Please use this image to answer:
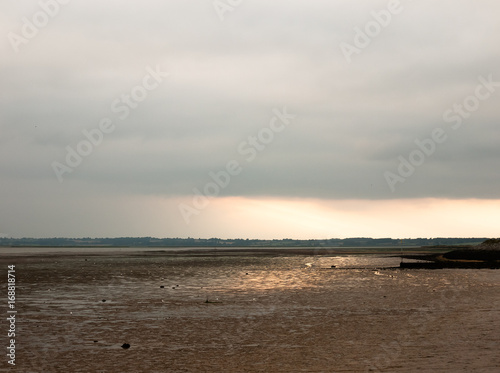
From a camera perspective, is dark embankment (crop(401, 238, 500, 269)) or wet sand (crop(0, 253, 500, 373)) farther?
dark embankment (crop(401, 238, 500, 269))

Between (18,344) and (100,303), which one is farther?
(100,303)

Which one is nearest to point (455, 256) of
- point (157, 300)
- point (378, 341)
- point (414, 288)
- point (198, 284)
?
point (414, 288)

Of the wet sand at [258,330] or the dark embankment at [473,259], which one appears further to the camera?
the dark embankment at [473,259]

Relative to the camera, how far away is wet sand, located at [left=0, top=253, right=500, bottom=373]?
18891 mm

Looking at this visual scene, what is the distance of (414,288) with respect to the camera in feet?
156

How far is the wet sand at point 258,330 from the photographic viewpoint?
1889 centimetres

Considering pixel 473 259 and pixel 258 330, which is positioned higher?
pixel 473 259

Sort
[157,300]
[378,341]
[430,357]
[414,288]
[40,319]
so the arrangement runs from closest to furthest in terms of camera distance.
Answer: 1. [430,357]
2. [378,341]
3. [40,319]
4. [157,300]
5. [414,288]

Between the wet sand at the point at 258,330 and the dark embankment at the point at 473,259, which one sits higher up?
the dark embankment at the point at 473,259

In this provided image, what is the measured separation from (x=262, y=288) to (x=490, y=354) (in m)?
30.7

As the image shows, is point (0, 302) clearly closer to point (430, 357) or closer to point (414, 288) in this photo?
point (430, 357)

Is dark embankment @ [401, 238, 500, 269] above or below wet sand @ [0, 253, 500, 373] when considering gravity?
above

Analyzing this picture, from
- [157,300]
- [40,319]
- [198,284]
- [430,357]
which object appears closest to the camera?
[430,357]

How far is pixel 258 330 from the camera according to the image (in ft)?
85.8
